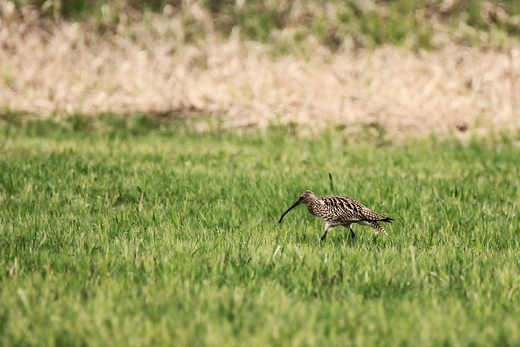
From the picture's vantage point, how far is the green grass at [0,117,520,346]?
4.22 metres

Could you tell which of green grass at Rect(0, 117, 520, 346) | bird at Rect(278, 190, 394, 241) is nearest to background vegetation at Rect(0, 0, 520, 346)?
green grass at Rect(0, 117, 520, 346)

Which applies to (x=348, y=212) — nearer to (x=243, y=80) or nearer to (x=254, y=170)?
(x=254, y=170)

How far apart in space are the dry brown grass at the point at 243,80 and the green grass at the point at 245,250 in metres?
3.44

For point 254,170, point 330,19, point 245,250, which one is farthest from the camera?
point 330,19

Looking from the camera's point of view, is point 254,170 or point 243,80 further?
point 243,80

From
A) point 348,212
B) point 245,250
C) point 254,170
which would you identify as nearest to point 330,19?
point 254,170

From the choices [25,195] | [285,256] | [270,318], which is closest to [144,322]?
[270,318]

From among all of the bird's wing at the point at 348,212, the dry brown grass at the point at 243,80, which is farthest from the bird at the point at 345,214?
the dry brown grass at the point at 243,80

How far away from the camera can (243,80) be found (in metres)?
16.7

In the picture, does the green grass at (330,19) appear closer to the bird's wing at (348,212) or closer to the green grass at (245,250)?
the green grass at (245,250)

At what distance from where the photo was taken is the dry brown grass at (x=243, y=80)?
15172mm

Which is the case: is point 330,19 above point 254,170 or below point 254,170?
above

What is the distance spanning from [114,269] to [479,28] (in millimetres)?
15269

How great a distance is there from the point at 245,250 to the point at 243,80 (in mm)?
11100
